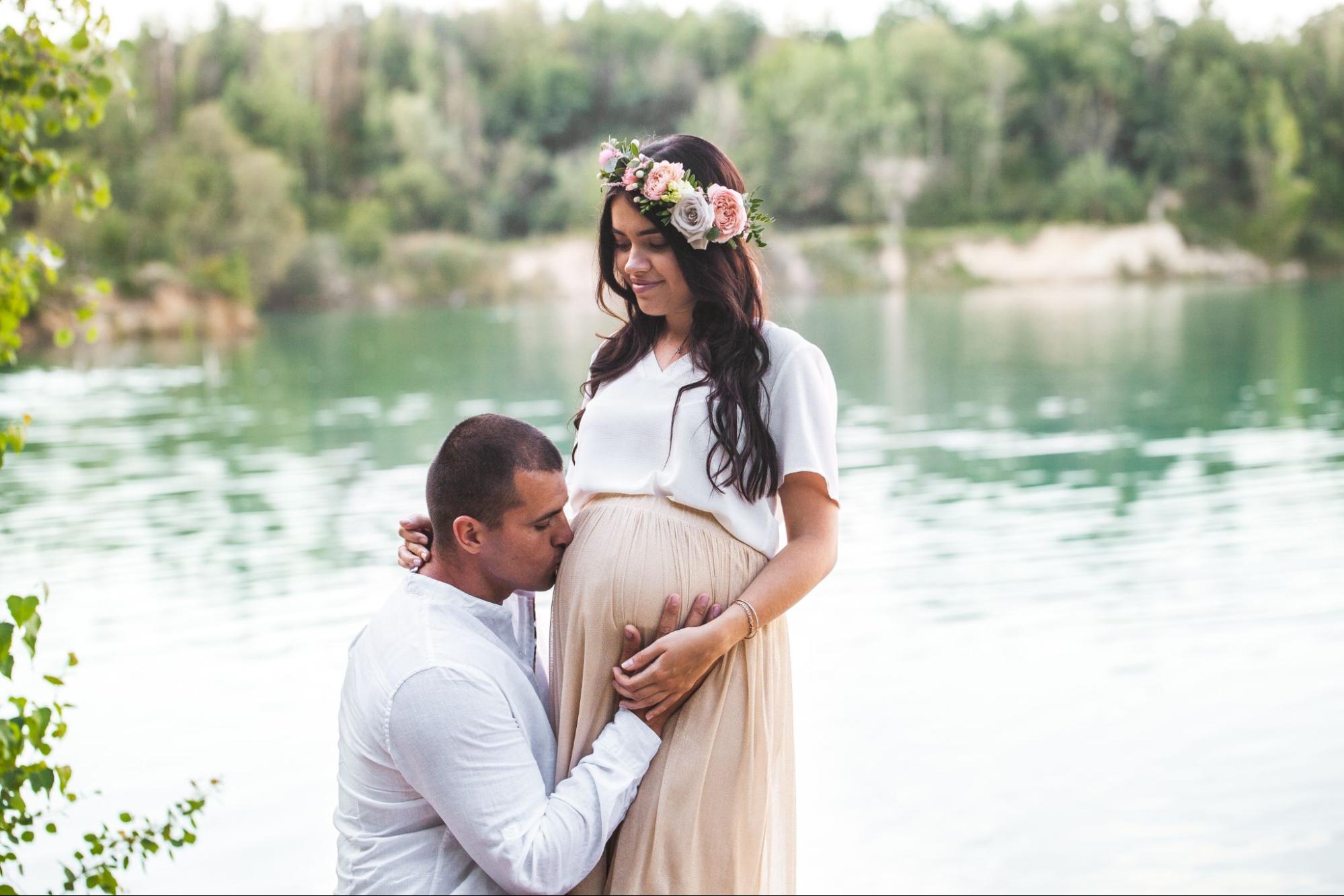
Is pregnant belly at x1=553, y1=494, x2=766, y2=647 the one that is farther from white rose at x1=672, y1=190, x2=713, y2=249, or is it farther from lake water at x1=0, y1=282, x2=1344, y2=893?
lake water at x1=0, y1=282, x2=1344, y2=893

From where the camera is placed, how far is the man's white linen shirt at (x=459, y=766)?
2541mm

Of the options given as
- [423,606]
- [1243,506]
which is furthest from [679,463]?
[1243,506]

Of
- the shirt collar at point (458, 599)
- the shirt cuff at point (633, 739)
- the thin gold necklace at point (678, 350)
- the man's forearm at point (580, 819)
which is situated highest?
the thin gold necklace at point (678, 350)

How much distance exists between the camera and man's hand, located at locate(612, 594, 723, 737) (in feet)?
9.06

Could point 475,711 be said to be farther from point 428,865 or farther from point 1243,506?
point 1243,506

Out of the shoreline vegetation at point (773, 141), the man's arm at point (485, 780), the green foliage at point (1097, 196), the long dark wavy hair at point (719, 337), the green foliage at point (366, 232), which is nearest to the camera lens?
the man's arm at point (485, 780)

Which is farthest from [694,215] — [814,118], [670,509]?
[814,118]

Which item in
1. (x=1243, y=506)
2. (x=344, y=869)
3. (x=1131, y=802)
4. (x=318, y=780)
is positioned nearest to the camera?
(x=344, y=869)

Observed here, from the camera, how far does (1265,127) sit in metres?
75.6

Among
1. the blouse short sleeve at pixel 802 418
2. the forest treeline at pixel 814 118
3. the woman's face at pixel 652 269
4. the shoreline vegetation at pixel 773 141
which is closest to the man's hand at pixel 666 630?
the blouse short sleeve at pixel 802 418

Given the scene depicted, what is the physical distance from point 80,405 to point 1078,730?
66.6 feet

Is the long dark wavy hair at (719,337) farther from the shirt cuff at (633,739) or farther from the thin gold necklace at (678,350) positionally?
the shirt cuff at (633,739)

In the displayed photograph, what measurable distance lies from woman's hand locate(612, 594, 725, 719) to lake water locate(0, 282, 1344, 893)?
9.77ft

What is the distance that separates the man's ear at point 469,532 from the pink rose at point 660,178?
0.75 metres
